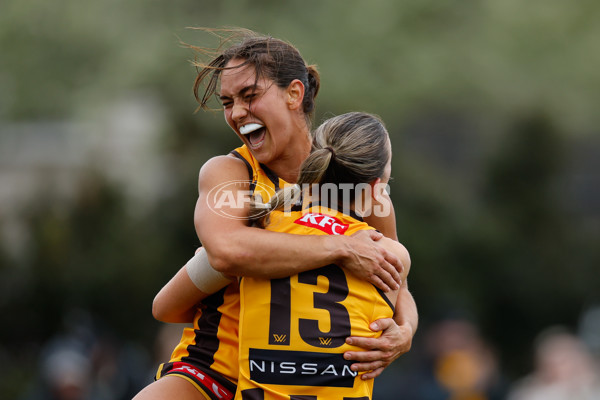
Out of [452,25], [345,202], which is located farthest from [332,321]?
[452,25]

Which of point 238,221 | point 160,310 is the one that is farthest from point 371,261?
point 160,310

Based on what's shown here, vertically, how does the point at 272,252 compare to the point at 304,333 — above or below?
above

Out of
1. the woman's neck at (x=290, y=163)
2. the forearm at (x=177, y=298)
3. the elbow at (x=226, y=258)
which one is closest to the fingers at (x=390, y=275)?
the elbow at (x=226, y=258)

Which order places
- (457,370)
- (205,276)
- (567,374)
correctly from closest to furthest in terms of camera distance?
1. (205,276)
2. (567,374)
3. (457,370)

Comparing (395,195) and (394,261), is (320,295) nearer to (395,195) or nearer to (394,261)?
(394,261)

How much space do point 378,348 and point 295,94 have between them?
4.18 feet

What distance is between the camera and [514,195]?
12164 mm

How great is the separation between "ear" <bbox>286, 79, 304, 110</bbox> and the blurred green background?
3.99 metres

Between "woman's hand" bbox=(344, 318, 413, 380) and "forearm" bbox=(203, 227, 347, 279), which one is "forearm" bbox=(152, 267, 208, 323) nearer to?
"forearm" bbox=(203, 227, 347, 279)

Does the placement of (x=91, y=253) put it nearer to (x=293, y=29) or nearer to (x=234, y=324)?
(x=234, y=324)

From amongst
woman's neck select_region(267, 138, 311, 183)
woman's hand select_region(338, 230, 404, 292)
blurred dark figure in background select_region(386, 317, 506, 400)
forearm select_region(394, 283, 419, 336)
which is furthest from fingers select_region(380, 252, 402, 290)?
blurred dark figure in background select_region(386, 317, 506, 400)

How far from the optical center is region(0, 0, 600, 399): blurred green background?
11250 millimetres

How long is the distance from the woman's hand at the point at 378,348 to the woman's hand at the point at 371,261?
0.55 ft

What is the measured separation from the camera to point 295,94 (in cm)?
380
